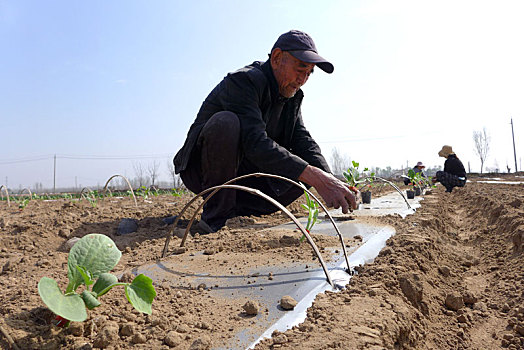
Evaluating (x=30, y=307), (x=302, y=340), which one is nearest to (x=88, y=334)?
(x=30, y=307)

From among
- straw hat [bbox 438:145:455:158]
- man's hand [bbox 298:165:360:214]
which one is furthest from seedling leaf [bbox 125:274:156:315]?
straw hat [bbox 438:145:455:158]

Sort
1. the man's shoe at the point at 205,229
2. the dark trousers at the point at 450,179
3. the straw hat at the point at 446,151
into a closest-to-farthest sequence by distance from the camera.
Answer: the man's shoe at the point at 205,229, the dark trousers at the point at 450,179, the straw hat at the point at 446,151

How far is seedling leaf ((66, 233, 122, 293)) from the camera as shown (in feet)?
3.44

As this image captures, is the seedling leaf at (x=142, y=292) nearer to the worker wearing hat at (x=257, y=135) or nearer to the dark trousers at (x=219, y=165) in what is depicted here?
the worker wearing hat at (x=257, y=135)

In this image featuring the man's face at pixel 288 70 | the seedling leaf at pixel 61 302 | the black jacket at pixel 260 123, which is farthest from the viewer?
the man's face at pixel 288 70

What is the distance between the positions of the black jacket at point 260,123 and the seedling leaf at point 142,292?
1.26 metres

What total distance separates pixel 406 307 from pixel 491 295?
685 millimetres

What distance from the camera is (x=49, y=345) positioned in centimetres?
90

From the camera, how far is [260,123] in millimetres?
2402

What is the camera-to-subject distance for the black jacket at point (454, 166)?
8.36 metres

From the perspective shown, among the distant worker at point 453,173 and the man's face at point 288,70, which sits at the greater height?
the man's face at point 288,70

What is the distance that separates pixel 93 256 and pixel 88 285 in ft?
0.29

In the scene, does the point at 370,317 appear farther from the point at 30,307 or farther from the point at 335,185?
the point at 30,307

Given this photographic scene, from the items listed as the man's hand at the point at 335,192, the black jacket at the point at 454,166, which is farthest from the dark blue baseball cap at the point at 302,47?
the black jacket at the point at 454,166
